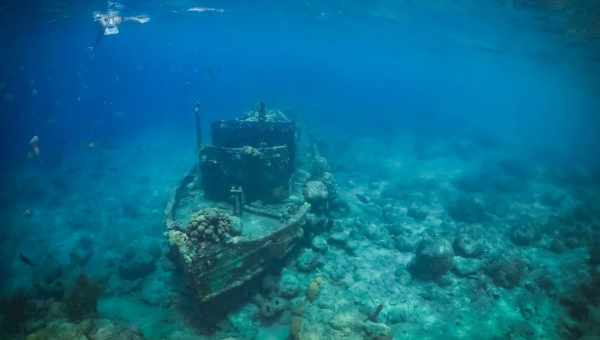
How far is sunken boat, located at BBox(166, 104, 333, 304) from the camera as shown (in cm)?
976

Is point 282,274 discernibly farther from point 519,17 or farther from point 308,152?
point 519,17

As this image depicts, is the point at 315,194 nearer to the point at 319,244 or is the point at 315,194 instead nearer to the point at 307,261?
the point at 319,244

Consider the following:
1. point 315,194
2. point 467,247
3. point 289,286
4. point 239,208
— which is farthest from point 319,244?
point 467,247

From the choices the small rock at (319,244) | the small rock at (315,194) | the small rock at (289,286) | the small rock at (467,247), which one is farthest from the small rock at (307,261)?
the small rock at (467,247)

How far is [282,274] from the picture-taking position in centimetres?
1277

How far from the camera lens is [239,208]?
Result: 12.8 metres

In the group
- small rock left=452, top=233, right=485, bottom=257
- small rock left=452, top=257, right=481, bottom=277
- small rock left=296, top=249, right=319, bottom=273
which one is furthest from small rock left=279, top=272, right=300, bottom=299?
small rock left=452, top=233, right=485, bottom=257

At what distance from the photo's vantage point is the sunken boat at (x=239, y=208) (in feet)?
32.0

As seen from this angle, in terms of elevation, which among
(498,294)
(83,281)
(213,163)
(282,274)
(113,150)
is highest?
(213,163)

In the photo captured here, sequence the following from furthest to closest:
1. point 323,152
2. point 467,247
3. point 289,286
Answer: point 323,152 → point 467,247 → point 289,286

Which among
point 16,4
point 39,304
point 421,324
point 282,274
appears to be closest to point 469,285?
point 421,324

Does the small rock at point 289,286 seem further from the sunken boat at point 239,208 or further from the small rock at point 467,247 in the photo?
the small rock at point 467,247

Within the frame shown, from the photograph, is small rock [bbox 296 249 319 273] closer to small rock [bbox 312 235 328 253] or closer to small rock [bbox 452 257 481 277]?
small rock [bbox 312 235 328 253]

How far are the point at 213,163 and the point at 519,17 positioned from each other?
2437 centimetres
